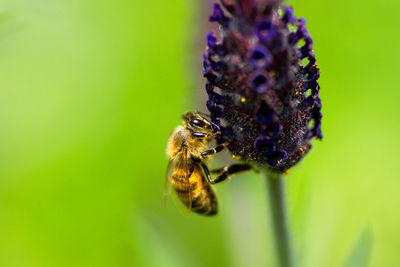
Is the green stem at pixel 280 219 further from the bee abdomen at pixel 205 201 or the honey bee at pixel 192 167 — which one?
the bee abdomen at pixel 205 201

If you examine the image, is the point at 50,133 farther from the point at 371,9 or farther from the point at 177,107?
the point at 371,9

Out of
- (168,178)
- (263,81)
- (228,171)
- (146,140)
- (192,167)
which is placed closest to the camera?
(263,81)

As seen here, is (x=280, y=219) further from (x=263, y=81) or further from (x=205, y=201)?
(x=263, y=81)

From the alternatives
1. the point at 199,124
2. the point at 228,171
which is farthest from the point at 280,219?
the point at 199,124

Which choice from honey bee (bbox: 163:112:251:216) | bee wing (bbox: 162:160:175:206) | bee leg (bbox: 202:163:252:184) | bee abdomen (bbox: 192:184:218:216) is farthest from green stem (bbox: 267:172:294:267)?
bee wing (bbox: 162:160:175:206)

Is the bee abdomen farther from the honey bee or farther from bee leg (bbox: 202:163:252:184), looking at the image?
bee leg (bbox: 202:163:252:184)

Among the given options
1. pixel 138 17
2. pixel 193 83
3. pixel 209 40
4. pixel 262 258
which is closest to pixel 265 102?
pixel 209 40

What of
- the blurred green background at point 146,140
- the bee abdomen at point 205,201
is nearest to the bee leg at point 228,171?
the bee abdomen at point 205,201
